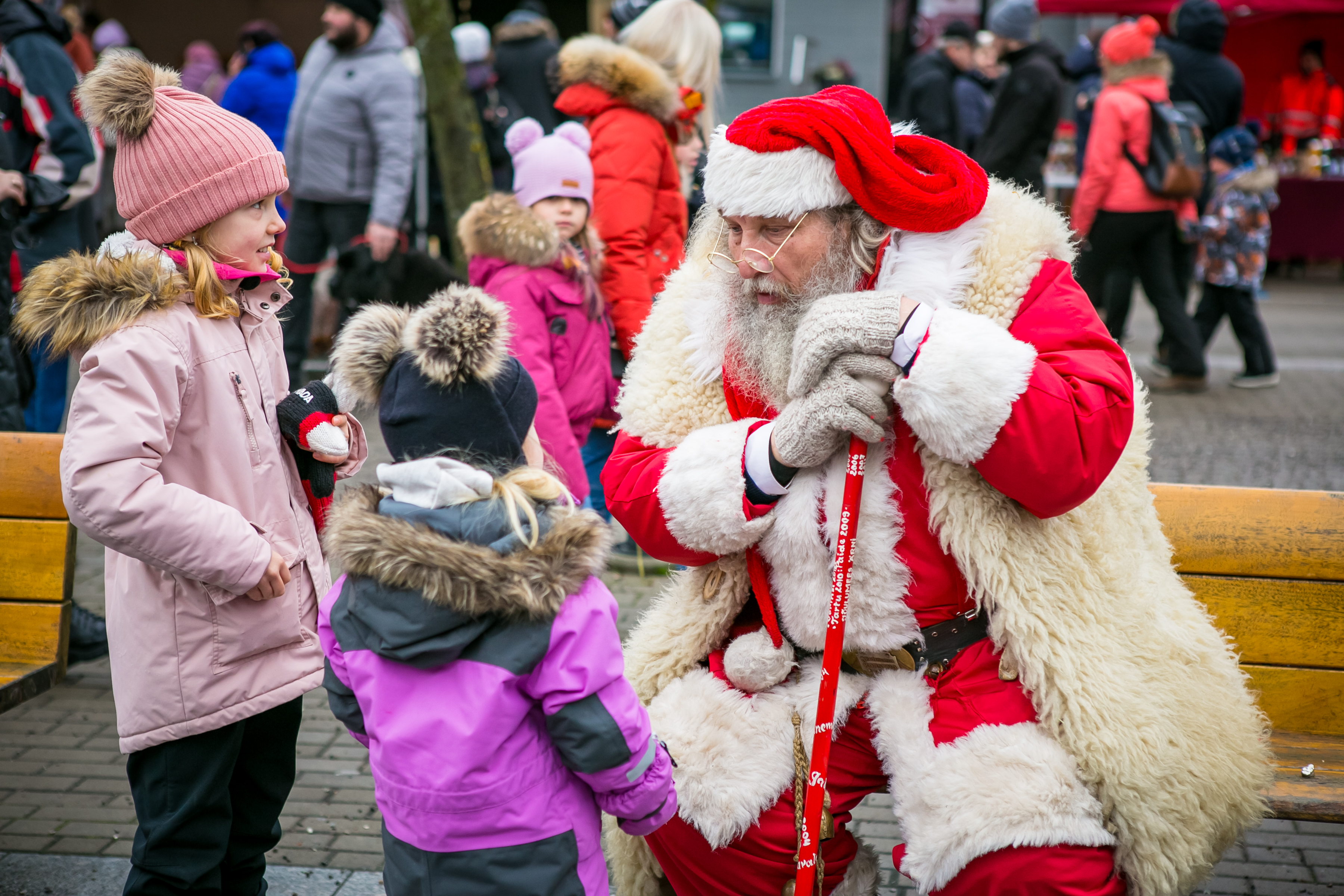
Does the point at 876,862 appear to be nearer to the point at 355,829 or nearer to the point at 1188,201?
the point at 355,829

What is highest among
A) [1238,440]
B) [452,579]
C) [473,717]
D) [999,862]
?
[452,579]

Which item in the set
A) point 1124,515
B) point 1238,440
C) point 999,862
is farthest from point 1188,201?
point 999,862

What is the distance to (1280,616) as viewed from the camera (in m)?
2.80

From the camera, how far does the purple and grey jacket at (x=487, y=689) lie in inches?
77.6

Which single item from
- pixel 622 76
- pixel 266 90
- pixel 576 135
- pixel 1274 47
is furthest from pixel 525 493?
pixel 1274 47

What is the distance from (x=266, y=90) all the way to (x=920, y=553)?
286 inches

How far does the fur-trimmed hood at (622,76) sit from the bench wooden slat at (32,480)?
8.81 ft

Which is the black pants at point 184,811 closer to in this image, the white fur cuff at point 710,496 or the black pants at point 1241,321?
the white fur cuff at point 710,496

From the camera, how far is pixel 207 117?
8.20ft

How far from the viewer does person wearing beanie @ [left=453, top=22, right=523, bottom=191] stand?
30.0 ft

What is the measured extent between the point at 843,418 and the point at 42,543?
2.13 metres

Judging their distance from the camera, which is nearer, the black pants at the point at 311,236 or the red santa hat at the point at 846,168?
the red santa hat at the point at 846,168

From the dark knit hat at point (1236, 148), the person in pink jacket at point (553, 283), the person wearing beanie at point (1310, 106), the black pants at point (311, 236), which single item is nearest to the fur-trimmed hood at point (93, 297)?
the person in pink jacket at point (553, 283)

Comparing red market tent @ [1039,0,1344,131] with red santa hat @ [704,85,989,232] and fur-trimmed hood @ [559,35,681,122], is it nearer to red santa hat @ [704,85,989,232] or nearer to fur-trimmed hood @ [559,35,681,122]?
fur-trimmed hood @ [559,35,681,122]
